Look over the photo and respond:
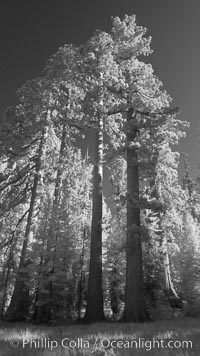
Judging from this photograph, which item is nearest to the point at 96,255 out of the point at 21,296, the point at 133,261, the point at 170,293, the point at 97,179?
the point at 133,261

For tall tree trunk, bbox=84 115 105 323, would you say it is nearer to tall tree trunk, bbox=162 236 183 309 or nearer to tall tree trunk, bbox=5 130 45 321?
tall tree trunk, bbox=5 130 45 321

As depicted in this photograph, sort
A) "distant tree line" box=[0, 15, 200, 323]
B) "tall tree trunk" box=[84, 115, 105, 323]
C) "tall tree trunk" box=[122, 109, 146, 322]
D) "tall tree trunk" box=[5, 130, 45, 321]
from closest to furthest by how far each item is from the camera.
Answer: "tall tree trunk" box=[122, 109, 146, 322], "tall tree trunk" box=[84, 115, 105, 323], "distant tree line" box=[0, 15, 200, 323], "tall tree trunk" box=[5, 130, 45, 321]

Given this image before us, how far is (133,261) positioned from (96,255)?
2071 millimetres

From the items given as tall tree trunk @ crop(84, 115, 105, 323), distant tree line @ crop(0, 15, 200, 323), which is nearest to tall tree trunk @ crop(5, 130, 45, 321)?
distant tree line @ crop(0, 15, 200, 323)

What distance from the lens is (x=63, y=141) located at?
18.5 metres

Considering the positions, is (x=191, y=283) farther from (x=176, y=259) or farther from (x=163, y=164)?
(x=163, y=164)

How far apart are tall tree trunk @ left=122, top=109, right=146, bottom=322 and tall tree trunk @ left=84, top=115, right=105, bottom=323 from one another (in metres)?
1.48

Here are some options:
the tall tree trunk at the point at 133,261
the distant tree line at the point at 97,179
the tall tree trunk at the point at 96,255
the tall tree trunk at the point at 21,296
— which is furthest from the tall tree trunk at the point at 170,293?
the tall tree trunk at the point at 21,296

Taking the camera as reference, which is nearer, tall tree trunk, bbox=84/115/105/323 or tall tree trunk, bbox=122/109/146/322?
tall tree trunk, bbox=122/109/146/322

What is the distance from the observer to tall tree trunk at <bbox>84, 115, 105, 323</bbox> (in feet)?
32.6

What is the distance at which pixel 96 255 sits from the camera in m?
11.1

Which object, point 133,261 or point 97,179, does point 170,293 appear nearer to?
point 133,261

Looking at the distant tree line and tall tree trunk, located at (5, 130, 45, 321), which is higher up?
the distant tree line

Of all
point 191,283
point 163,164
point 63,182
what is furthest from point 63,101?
point 191,283
